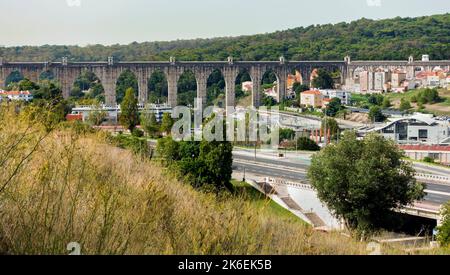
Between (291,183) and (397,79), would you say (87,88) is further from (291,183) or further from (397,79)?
(291,183)

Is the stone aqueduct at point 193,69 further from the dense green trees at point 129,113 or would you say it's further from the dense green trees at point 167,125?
the dense green trees at point 167,125

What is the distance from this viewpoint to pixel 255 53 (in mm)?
47625

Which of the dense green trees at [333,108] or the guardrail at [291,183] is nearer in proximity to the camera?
the guardrail at [291,183]

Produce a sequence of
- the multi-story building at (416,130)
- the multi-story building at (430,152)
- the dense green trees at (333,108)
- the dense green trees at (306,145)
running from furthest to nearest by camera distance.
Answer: the dense green trees at (333,108) → the multi-story building at (416,130) → the dense green trees at (306,145) → the multi-story building at (430,152)

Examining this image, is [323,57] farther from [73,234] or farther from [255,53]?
[73,234]

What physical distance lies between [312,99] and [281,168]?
1908 centimetres

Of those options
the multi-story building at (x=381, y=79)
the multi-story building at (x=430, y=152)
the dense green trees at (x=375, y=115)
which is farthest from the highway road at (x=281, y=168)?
the multi-story building at (x=381, y=79)

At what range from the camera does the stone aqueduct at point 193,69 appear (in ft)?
105

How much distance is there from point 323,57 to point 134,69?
1704 cm

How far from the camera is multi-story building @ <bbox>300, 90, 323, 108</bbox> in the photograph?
36406mm

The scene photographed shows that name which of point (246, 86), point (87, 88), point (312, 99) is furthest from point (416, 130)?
point (87, 88)

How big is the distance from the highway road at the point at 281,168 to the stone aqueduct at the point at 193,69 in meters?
14.0

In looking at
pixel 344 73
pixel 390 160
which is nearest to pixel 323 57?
pixel 344 73
